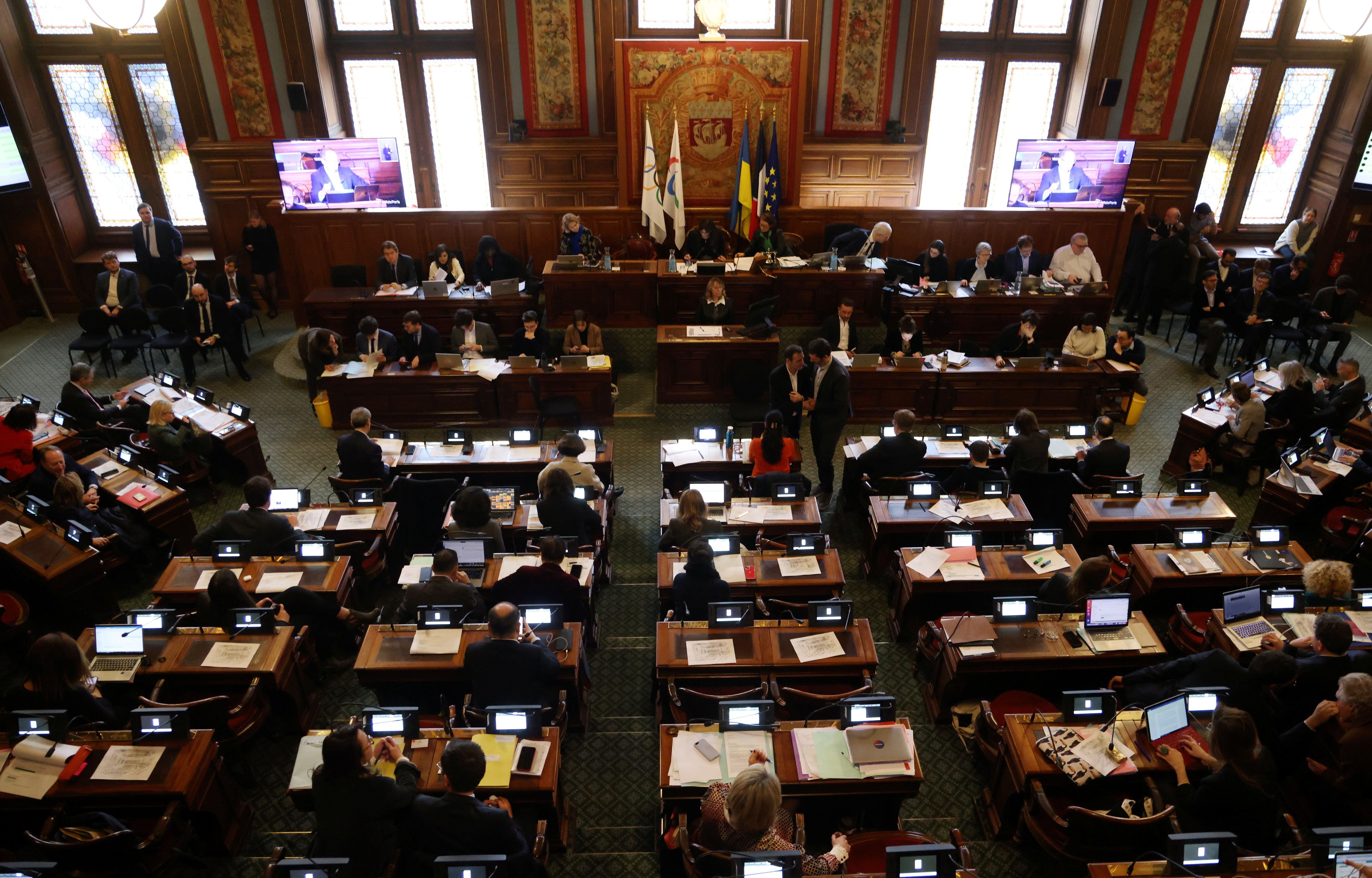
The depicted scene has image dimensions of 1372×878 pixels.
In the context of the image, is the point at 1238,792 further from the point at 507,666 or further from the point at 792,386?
the point at 792,386

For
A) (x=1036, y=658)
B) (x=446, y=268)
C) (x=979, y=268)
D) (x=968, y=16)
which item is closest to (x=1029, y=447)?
(x=1036, y=658)

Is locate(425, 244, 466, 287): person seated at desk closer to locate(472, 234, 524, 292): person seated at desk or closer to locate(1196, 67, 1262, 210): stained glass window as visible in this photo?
locate(472, 234, 524, 292): person seated at desk

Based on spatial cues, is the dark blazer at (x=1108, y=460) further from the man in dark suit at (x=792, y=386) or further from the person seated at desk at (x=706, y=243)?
the person seated at desk at (x=706, y=243)

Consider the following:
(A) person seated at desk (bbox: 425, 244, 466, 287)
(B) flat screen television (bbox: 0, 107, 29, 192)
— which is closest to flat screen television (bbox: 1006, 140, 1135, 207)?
(A) person seated at desk (bbox: 425, 244, 466, 287)

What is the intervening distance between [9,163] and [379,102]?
507 centimetres

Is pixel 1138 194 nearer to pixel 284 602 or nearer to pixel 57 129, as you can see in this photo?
pixel 284 602

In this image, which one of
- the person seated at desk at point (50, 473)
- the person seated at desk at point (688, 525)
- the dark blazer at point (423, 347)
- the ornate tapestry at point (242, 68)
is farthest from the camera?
the ornate tapestry at point (242, 68)

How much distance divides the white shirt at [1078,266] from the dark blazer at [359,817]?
34.5 feet

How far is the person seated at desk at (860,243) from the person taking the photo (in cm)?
1159

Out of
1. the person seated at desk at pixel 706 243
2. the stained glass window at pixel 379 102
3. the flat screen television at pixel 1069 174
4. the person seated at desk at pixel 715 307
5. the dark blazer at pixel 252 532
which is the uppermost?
the stained glass window at pixel 379 102

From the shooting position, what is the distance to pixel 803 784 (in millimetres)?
4871

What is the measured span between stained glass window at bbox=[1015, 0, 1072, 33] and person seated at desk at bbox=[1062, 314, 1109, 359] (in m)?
6.11

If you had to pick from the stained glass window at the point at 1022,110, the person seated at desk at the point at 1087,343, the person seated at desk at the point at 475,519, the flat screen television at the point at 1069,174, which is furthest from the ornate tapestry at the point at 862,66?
the person seated at desk at the point at 475,519

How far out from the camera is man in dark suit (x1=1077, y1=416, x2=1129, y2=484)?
7.55 metres
